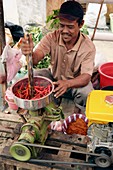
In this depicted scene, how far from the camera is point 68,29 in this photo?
3.02m

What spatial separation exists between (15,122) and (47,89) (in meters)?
0.74

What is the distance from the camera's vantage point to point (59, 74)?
3.54 metres

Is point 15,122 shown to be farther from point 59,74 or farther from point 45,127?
point 59,74

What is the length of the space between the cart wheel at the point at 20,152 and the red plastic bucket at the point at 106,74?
1.92 meters

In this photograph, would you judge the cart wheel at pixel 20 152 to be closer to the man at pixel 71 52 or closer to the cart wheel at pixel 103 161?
the cart wheel at pixel 103 161

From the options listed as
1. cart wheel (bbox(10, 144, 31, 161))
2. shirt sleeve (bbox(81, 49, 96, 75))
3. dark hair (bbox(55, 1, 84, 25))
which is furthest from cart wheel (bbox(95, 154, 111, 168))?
dark hair (bbox(55, 1, 84, 25))

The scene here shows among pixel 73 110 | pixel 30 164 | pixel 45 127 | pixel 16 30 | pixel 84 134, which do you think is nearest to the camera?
pixel 30 164

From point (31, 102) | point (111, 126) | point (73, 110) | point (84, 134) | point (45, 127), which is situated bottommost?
point (73, 110)

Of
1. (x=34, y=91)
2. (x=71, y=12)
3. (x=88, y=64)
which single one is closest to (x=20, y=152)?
(x=34, y=91)

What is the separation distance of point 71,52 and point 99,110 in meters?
1.36

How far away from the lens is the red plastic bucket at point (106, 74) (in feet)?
12.3

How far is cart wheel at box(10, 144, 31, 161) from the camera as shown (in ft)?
7.19

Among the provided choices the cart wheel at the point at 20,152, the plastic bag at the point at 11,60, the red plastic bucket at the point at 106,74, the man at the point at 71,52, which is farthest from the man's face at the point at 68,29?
the cart wheel at the point at 20,152

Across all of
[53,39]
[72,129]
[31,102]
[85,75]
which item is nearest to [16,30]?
[53,39]
